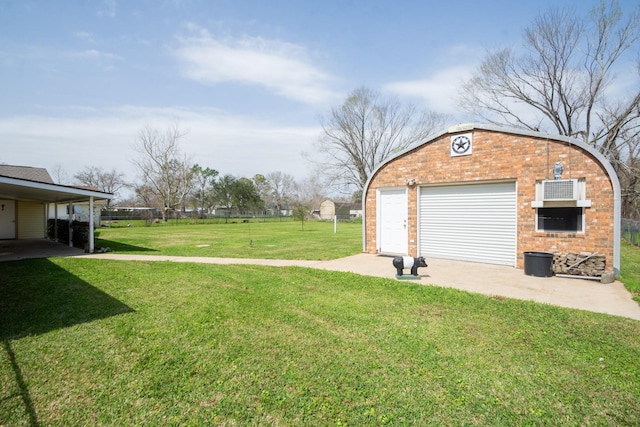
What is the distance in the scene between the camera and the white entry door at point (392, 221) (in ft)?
32.5

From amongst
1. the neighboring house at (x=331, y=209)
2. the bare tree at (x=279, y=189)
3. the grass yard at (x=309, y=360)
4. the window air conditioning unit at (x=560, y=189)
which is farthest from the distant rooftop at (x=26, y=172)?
the bare tree at (x=279, y=189)

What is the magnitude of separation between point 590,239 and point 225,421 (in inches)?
321

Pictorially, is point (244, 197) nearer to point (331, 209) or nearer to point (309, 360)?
point (331, 209)

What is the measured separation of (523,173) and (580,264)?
7.73 ft

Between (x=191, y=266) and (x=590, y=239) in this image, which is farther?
(x=191, y=266)

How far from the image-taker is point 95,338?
12.3ft

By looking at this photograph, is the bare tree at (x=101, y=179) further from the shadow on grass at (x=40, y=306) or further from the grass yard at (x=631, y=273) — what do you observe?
the grass yard at (x=631, y=273)

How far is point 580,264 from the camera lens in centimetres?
683

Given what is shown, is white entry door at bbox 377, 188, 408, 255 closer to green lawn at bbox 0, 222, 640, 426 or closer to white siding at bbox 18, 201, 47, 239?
green lawn at bbox 0, 222, 640, 426

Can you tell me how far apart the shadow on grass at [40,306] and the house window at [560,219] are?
345 inches

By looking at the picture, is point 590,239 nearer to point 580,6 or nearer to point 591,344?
point 591,344

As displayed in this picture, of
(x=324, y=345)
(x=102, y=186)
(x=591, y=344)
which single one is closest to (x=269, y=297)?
(x=324, y=345)

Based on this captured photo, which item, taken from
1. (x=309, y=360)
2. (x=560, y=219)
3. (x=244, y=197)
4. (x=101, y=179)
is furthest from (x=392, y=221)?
(x=101, y=179)

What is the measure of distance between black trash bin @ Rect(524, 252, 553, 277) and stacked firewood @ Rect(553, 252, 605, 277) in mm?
195
